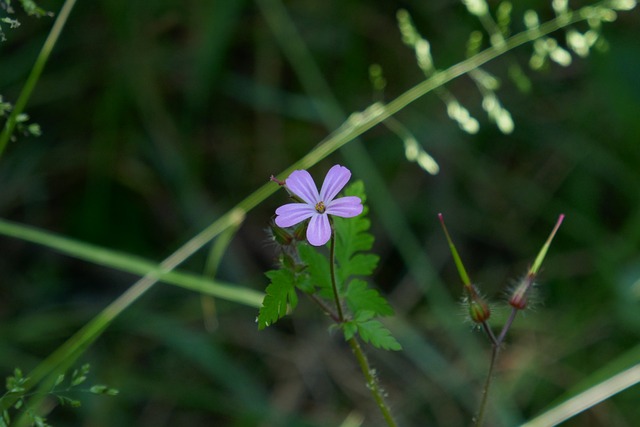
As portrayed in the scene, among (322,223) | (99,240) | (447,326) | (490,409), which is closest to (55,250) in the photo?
(99,240)

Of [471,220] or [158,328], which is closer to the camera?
[158,328]

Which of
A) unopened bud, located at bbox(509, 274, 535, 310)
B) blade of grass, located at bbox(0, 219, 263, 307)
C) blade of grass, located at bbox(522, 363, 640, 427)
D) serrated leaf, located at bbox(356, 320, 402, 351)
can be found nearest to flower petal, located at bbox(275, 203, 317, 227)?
serrated leaf, located at bbox(356, 320, 402, 351)

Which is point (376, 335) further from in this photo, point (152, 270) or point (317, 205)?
point (152, 270)

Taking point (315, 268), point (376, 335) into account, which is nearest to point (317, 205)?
point (315, 268)

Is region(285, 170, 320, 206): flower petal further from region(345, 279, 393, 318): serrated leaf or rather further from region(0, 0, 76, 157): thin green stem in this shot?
region(0, 0, 76, 157): thin green stem

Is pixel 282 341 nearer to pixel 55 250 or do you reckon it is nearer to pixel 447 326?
pixel 447 326

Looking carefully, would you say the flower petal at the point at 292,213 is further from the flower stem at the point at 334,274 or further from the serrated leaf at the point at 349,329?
the serrated leaf at the point at 349,329
